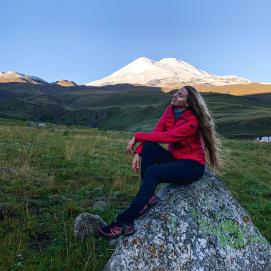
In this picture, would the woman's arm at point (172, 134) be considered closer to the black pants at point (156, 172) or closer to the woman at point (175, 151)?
the woman at point (175, 151)

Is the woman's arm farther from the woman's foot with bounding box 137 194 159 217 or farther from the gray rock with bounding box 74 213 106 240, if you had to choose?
the gray rock with bounding box 74 213 106 240

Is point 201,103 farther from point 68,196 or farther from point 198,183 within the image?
point 68,196

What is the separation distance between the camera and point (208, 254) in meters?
8.12

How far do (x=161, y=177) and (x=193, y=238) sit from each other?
1.33 meters

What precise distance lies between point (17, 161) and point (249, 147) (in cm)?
2867

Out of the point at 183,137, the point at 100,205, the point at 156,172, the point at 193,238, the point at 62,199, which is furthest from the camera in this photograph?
the point at 62,199

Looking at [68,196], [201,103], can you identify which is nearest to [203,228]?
[201,103]

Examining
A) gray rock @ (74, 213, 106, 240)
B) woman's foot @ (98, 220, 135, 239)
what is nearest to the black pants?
woman's foot @ (98, 220, 135, 239)

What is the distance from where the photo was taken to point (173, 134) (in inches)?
344

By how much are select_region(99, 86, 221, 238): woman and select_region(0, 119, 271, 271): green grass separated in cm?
103

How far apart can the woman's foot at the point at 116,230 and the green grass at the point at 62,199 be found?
1.12 ft

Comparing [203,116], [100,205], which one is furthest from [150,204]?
[100,205]

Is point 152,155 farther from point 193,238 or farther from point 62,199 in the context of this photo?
point 62,199

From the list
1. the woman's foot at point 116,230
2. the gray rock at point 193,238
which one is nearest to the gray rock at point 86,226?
the woman's foot at point 116,230
